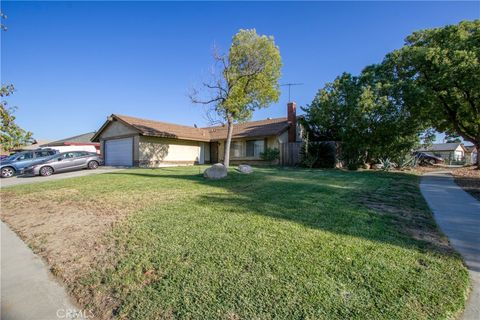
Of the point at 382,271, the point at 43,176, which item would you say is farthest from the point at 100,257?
the point at 43,176

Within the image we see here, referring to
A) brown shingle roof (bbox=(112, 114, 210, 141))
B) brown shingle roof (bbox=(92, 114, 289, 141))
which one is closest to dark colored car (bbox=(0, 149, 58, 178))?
brown shingle roof (bbox=(92, 114, 289, 141))

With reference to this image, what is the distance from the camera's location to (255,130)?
72.0 feet

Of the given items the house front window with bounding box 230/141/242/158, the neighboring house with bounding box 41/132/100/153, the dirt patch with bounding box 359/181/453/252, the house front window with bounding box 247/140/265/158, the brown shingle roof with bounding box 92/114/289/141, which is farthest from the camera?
the neighboring house with bounding box 41/132/100/153

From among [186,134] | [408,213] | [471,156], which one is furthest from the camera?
[471,156]

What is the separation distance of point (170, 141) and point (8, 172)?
1047 cm

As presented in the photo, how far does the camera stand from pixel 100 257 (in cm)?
351

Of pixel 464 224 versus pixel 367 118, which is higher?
→ pixel 367 118

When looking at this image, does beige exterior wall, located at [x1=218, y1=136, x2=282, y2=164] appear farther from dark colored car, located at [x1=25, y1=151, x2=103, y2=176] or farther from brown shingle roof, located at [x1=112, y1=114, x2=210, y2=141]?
dark colored car, located at [x1=25, y1=151, x2=103, y2=176]

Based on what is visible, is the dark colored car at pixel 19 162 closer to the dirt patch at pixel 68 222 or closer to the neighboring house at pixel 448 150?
the dirt patch at pixel 68 222

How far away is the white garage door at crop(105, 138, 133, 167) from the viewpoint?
19.2m

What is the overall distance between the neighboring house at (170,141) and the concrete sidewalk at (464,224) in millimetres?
13232

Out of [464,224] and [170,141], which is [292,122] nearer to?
[170,141]

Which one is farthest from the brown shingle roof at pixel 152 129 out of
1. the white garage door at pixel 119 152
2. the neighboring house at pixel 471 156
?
the neighboring house at pixel 471 156

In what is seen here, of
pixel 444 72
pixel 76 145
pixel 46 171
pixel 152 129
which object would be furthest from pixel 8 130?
pixel 76 145
